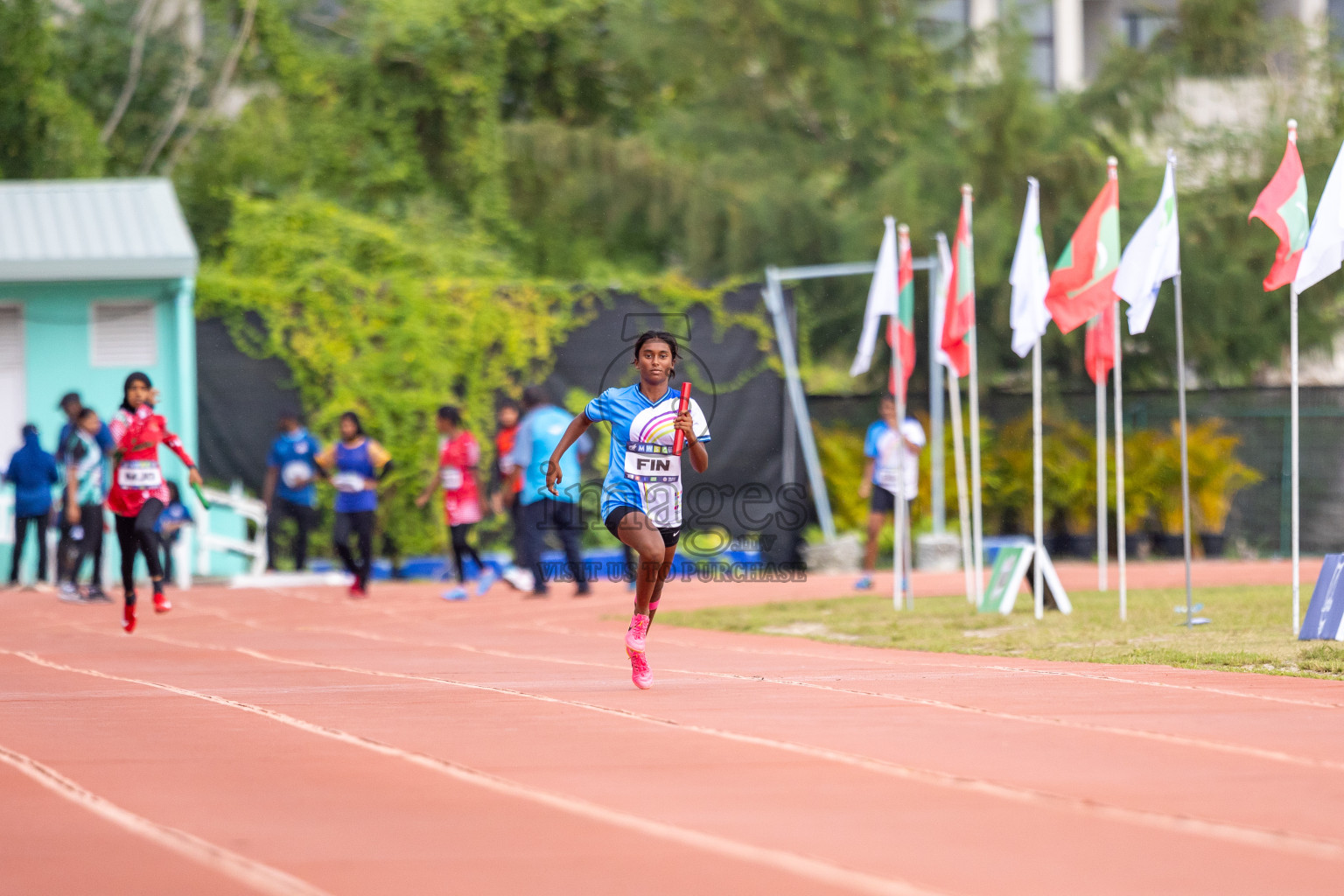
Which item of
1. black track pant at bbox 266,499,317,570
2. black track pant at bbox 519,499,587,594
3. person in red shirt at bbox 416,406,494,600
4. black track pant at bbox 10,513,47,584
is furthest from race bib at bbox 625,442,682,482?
black track pant at bbox 266,499,317,570

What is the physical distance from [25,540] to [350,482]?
402 cm

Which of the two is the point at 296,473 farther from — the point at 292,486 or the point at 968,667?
the point at 968,667

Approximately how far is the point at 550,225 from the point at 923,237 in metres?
9.38

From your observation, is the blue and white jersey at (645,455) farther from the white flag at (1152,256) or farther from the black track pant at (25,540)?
the black track pant at (25,540)

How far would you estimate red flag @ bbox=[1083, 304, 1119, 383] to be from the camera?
43.5 feet

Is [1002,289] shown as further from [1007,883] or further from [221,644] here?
[1007,883]

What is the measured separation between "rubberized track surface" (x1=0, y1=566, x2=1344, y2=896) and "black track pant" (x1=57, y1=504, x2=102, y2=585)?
21.5 ft

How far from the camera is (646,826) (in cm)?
550

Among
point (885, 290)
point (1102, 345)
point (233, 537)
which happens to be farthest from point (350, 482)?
point (1102, 345)

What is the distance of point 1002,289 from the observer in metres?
21.7

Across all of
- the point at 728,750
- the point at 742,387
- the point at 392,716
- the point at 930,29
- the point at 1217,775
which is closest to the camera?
the point at 1217,775

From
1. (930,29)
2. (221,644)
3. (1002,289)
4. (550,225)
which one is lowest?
(221,644)

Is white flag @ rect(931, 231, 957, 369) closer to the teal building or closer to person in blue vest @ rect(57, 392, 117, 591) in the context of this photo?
person in blue vest @ rect(57, 392, 117, 591)

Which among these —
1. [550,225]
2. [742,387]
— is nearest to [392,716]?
[742,387]
